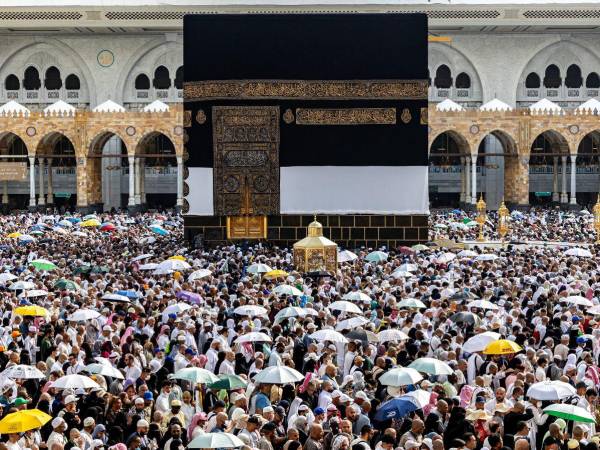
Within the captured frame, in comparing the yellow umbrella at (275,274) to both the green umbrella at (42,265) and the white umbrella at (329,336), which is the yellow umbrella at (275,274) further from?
the white umbrella at (329,336)

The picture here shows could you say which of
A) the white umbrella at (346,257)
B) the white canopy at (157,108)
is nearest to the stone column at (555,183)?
the white canopy at (157,108)

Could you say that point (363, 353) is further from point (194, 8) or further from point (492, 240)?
point (194, 8)

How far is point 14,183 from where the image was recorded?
47.1 metres

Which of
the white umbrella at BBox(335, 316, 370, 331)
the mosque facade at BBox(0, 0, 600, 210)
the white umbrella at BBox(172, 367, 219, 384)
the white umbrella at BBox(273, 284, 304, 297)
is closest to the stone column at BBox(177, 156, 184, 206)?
the mosque facade at BBox(0, 0, 600, 210)

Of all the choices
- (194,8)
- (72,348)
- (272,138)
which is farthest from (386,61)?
(194,8)

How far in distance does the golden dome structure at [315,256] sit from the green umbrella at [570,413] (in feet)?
39.7

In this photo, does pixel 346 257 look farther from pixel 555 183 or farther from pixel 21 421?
pixel 555 183

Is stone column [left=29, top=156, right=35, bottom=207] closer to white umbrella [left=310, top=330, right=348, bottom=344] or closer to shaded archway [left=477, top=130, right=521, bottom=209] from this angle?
shaded archway [left=477, top=130, right=521, bottom=209]

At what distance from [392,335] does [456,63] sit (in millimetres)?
38285

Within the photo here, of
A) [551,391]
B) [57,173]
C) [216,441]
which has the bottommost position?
[216,441]

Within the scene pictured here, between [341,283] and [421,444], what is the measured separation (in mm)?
9857

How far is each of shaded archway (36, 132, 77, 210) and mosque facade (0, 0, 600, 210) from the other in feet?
0.25

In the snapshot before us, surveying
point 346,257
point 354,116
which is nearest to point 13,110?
point 354,116

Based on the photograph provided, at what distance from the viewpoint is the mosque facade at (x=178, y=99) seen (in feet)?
139
